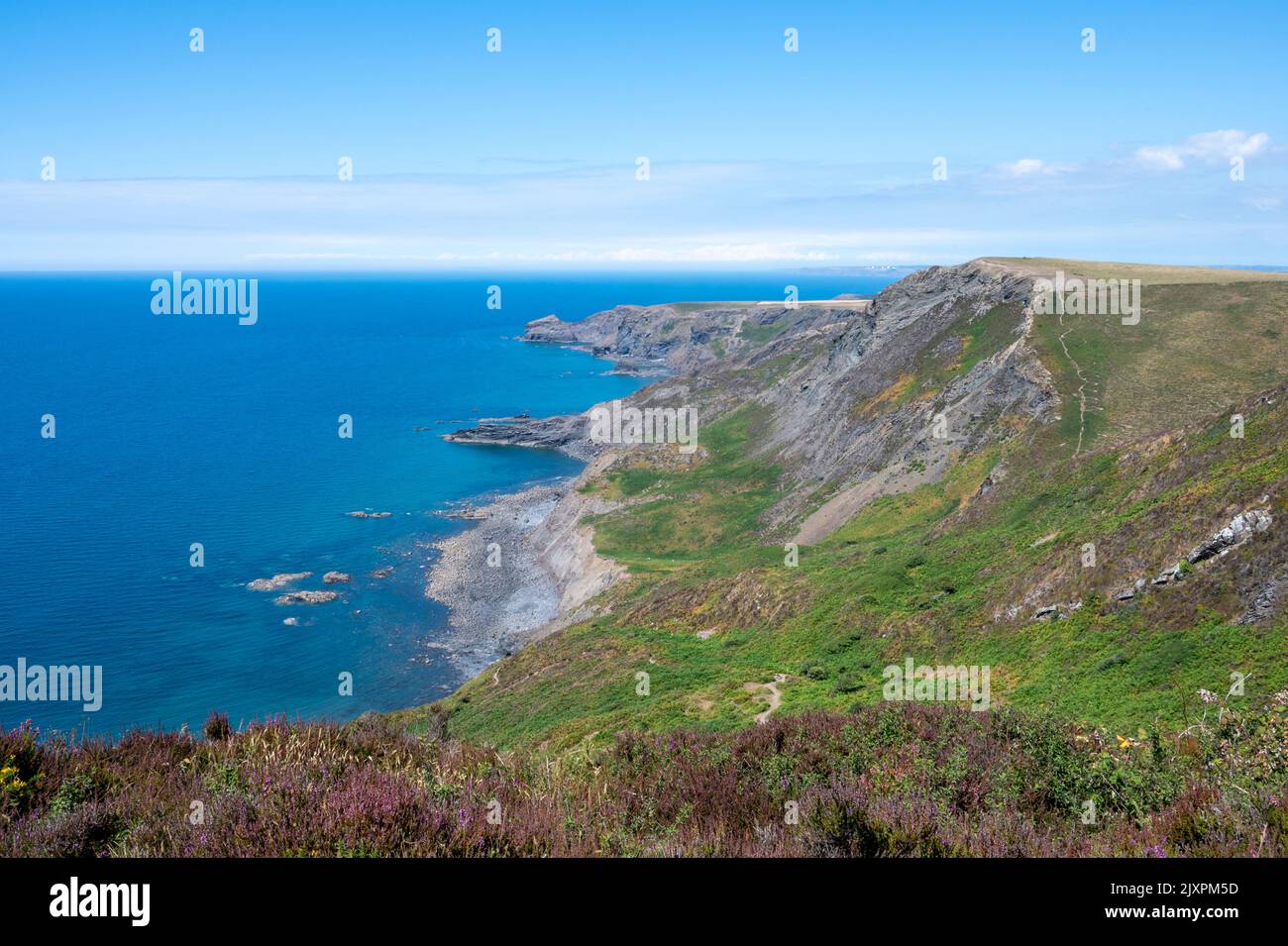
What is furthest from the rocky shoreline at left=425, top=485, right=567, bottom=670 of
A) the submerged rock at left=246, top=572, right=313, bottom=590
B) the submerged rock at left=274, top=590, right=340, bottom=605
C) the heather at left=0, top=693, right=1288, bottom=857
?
the heather at left=0, top=693, right=1288, bottom=857

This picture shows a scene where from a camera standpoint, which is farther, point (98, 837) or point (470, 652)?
point (470, 652)

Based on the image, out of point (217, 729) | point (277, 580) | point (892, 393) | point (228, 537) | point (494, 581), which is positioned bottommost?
point (494, 581)

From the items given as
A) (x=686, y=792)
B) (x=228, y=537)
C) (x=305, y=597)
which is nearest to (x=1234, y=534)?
(x=686, y=792)

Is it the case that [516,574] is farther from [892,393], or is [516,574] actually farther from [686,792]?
[686,792]

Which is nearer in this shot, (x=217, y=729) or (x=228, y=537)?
(x=217, y=729)

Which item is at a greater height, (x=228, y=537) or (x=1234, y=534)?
(x=1234, y=534)

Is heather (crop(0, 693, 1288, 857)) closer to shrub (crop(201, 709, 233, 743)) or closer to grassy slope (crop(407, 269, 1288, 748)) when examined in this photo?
shrub (crop(201, 709, 233, 743))

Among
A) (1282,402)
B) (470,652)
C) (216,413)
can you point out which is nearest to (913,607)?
(1282,402)
